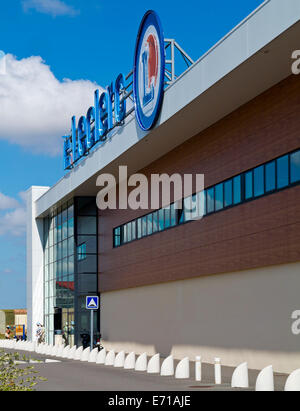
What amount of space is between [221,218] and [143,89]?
7614 mm

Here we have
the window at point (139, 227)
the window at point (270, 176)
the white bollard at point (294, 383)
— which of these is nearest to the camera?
the white bollard at point (294, 383)

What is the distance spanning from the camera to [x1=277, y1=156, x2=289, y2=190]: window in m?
25.4

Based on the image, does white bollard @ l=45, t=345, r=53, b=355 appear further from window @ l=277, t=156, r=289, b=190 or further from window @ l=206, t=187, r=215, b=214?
window @ l=277, t=156, r=289, b=190

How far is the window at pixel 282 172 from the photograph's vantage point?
25359 millimetres

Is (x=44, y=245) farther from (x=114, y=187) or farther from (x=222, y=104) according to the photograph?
(x=222, y=104)

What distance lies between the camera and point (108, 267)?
4688 centimetres

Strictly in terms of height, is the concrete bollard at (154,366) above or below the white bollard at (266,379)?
below

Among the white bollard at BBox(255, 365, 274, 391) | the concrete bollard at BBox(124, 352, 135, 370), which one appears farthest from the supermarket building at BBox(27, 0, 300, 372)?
the white bollard at BBox(255, 365, 274, 391)

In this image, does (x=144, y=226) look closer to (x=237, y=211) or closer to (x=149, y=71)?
(x=149, y=71)

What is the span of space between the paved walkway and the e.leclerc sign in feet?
35.4

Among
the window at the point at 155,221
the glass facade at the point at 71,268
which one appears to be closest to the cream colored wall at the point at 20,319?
the glass facade at the point at 71,268

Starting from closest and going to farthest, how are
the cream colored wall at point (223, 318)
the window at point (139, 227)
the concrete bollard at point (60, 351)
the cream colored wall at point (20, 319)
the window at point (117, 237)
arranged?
1. the cream colored wall at point (223, 318)
2. the window at point (139, 227)
3. the concrete bollard at point (60, 351)
4. the window at point (117, 237)
5. the cream colored wall at point (20, 319)

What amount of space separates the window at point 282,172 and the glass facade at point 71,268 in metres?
25.2

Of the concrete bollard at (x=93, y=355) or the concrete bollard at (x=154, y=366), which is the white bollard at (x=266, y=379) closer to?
the concrete bollard at (x=154, y=366)
